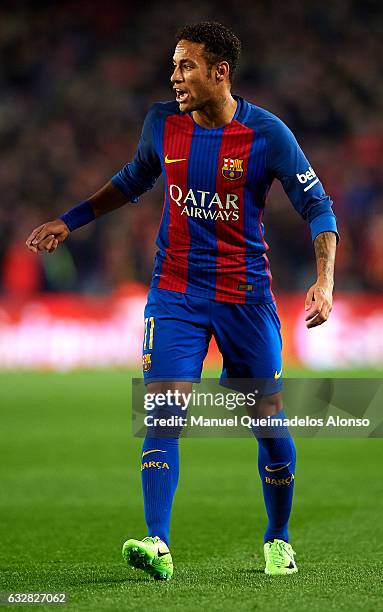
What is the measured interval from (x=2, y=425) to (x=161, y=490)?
644 centimetres

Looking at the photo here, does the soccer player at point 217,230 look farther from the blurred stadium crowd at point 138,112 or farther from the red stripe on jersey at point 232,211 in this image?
the blurred stadium crowd at point 138,112

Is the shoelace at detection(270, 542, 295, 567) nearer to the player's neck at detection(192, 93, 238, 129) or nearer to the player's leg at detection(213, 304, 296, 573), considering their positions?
the player's leg at detection(213, 304, 296, 573)

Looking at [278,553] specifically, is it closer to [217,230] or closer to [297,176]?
[217,230]

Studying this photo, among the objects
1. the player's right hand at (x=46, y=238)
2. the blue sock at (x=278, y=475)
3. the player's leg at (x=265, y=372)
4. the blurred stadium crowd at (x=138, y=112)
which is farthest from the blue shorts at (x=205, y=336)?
the blurred stadium crowd at (x=138, y=112)

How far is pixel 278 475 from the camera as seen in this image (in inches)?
185

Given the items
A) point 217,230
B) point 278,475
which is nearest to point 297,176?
point 217,230

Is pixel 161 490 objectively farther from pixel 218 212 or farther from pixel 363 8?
pixel 363 8

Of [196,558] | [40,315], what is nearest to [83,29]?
[40,315]

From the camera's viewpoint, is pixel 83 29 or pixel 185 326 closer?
pixel 185 326

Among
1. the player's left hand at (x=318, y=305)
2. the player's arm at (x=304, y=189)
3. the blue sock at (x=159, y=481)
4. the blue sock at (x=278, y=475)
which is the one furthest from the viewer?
the blue sock at (x=278, y=475)

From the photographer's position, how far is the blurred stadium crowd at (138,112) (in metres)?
17.9

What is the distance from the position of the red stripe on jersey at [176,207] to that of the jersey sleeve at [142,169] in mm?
93

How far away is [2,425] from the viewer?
10578mm

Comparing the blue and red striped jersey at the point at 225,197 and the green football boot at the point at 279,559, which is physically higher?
the blue and red striped jersey at the point at 225,197
